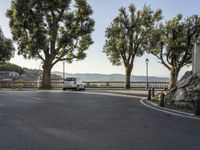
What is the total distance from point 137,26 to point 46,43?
43.1ft

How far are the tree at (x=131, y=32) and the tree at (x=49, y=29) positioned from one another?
4878 mm

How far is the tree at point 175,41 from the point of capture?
4244 cm

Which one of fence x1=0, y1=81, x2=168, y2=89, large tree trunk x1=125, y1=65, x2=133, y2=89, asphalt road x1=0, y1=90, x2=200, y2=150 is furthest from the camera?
large tree trunk x1=125, y1=65, x2=133, y2=89

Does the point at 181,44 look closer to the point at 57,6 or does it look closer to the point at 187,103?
the point at 57,6

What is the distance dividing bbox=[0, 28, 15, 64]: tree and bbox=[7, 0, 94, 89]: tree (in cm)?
618

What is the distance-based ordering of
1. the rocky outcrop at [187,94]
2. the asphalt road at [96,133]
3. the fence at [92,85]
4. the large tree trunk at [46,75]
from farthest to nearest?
1. the fence at [92,85]
2. the large tree trunk at [46,75]
3. the rocky outcrop at [187,94]
4. the asphalt road at [96,133]

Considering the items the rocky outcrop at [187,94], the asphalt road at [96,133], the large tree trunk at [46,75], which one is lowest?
the asphalt road at [96,133]

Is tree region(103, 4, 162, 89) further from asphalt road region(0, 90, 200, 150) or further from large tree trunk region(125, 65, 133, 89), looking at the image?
asphalt road region(0, 90, 200, 150)

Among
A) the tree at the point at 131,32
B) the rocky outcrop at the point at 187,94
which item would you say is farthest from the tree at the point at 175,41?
the rocky outcrop at the point at 187,94

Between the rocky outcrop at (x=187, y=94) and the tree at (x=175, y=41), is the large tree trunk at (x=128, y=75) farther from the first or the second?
the rocky outcrop at (x=187, y=94)

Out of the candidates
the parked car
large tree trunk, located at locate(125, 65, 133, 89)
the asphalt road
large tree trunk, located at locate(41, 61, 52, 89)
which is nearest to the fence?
large tree trunk, located at locate(125, 65, 133, 89)

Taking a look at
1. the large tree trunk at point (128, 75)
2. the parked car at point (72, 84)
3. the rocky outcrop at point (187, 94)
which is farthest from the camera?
the large tree trunk at point (128, 75)

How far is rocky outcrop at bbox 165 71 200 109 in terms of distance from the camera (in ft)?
51.9

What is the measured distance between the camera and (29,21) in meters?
38.2
